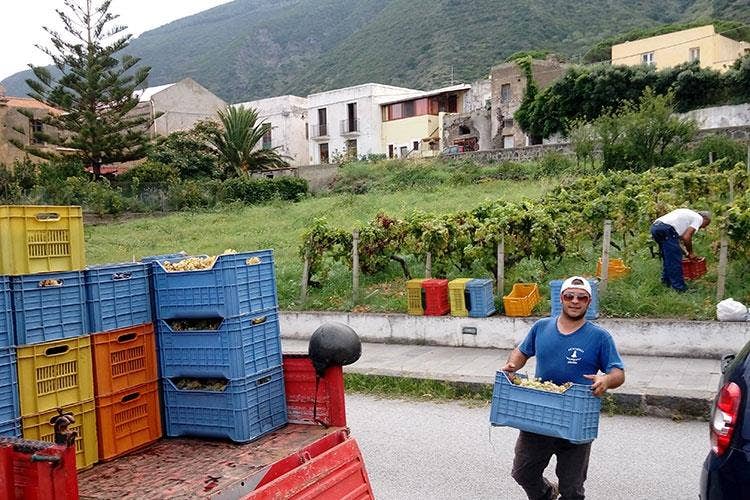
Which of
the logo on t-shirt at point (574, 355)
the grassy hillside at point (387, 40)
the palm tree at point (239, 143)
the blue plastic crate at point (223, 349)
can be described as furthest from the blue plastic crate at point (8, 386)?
the grassy hillside at point (387, 40)

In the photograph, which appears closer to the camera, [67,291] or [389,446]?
[67,291]

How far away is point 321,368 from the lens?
4.12 meters

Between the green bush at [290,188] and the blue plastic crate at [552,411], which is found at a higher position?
the green bush at [290,188]

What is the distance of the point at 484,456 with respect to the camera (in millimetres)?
5676

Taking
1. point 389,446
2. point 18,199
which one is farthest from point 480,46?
point 389,446

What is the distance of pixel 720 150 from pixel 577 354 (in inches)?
703

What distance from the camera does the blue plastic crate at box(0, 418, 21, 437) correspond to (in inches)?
132

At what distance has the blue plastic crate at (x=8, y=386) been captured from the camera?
337 cm

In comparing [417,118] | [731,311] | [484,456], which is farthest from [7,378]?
[417,118]

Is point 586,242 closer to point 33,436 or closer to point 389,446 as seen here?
point 389,446

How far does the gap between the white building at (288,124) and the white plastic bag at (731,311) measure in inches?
1845

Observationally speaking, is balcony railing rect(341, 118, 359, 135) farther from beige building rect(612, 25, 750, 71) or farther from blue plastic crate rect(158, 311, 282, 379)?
blue plastic crate rect(158, 311, 282, 379)

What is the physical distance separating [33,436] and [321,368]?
1610 mm

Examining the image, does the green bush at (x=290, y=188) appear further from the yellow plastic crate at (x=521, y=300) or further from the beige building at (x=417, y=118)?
the yellow plastic crate at (x=521, y=300)
